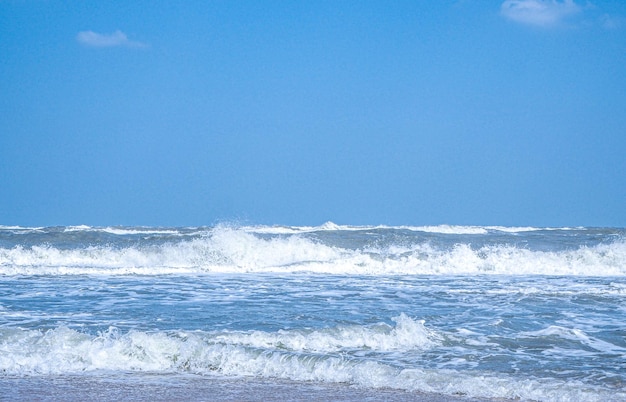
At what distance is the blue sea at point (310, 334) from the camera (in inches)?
220

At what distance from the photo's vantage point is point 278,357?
6488 mm

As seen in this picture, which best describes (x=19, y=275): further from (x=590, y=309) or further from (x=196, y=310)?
(x=590, y=309)

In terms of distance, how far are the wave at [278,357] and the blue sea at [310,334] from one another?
0.02 m

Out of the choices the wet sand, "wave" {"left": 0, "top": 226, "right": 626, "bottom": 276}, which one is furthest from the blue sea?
"wave" {"left": 0, "top": 226, "right": 626, "bottom": 276}

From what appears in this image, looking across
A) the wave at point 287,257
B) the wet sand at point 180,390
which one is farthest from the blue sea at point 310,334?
the wave at point 287,257

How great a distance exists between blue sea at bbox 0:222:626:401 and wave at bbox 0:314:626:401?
0.7 inches

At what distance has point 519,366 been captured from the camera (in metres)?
6.29

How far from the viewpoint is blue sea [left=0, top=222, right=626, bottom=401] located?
5.59 m

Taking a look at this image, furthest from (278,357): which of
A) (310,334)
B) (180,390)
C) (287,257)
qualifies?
(287,257)

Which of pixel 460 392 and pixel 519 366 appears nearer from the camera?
pixel 460 392

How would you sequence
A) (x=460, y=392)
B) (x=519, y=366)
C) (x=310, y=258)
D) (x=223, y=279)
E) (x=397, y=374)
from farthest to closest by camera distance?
(x=310, y=258)
(x=223, y=279)
(x=519, y=366)
(x=397, y=374)
(x=460, y=392)

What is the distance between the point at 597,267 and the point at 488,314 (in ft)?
32.9

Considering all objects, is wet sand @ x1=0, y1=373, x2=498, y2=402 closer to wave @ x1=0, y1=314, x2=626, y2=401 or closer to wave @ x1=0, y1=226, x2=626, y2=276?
wave @ x1=0, y1=314, x2=626, y2=401

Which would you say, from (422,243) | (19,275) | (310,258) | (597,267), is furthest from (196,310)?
(422,243)
